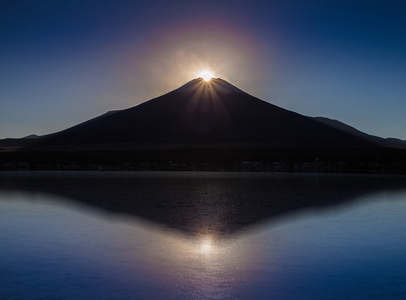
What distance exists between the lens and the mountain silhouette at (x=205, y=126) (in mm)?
91125

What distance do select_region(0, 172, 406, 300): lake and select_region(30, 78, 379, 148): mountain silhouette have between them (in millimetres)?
69557

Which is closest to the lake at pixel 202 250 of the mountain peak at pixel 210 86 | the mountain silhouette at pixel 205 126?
the mountain silhouette at pixel 205 126

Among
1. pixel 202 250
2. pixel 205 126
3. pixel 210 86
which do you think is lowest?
pixel 202 250

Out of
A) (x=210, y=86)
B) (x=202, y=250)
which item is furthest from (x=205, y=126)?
(x=202, y=250)

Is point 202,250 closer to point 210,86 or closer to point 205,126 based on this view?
point 205,126

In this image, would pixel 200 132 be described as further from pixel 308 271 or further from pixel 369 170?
pixel 308 271

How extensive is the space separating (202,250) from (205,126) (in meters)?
93.7

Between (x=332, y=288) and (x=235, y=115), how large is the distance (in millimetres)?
103832

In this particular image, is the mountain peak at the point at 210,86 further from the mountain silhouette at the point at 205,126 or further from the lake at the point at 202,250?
the lake at the point at 202,250

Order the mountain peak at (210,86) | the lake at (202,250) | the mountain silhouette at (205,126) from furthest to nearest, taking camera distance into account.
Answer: the mountain peak at (210,86)
the mountain silhouette at (205,126)
the lake at (202,250)

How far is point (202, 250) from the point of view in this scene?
30.8 feet

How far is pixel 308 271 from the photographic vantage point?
7.90 metres

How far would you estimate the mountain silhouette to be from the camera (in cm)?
9112

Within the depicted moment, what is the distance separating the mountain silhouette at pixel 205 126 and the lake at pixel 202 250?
2738 inches
